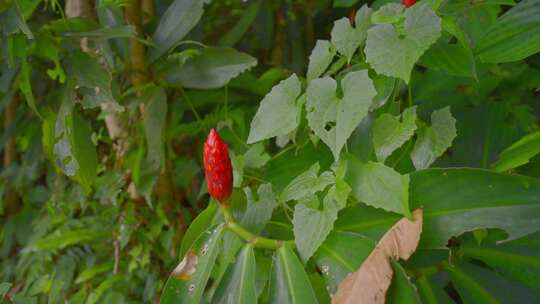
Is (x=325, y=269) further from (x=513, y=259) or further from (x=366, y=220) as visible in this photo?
(x=513, y=259)

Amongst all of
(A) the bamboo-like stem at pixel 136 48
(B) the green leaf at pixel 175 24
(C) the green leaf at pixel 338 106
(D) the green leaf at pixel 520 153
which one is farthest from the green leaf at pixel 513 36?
(A) the bamboo-like stem at pixel 136 48

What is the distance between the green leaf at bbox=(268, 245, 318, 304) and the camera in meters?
0.70

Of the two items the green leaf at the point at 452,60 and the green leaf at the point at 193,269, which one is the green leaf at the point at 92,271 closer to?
the green leaf at the point at 193,269

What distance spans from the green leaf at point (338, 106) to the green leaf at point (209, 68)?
0.45 m

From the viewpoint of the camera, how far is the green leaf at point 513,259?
798 millimetres

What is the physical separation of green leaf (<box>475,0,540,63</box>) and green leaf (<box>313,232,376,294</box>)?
317 mm

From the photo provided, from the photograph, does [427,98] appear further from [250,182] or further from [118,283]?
[118,283]

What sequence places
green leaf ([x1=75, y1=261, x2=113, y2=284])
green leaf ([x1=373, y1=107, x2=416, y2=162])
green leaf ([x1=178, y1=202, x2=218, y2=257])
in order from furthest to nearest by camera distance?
green leaf ([x1=75, y1=261, x2=113, y2=284])
green leaf ([x1=178, y1=202, x2=218, y2=257])
green leaf ([x1=373, y1=107, x2=416, y2=162])

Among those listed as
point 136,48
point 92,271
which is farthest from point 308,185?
point 92,271

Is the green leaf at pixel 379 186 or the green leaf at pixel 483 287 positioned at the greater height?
the green leaf at pixel 379 186

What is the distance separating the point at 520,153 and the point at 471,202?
12 centimetres

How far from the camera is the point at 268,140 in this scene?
1.22 m

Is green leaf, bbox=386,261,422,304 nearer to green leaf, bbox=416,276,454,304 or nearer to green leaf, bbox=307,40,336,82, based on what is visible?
green leaf, bbox=416,276,454,304

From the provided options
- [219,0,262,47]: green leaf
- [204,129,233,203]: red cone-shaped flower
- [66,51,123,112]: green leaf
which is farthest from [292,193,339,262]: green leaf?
[219,0,262,47]: green leaf
